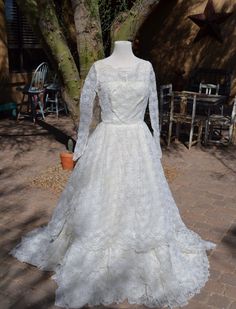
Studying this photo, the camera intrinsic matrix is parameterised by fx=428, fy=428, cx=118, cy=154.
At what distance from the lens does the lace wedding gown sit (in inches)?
134

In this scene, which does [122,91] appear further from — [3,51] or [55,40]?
[3,51]

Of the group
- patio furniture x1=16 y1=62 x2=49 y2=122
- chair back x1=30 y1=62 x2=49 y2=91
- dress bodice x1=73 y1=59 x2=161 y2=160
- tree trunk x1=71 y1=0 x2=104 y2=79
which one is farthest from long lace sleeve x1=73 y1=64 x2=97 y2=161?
chair back x1=30 y1=62 x2=49 y2=91

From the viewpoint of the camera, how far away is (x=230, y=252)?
414cm

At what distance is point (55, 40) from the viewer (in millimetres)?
5496

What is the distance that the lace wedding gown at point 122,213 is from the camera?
3410 mm

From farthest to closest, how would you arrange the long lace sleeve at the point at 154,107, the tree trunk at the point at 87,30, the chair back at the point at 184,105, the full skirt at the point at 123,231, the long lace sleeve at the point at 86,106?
the chair back at the point at 184,105, the tree trunk at the point at 87,30, the long lace sleeve at the point at 154,107, the long lace sleeve at the point at 86,106, the full skirt at the point at 123,231

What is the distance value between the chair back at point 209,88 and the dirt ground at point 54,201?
144cm

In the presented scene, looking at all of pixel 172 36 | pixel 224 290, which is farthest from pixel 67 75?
pixel 172 36

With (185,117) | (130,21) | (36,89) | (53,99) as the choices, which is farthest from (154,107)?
(53,99)

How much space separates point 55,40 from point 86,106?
86.0 inches

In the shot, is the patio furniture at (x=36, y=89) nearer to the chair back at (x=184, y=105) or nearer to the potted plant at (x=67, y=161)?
the chair back at (x=184, y=105)

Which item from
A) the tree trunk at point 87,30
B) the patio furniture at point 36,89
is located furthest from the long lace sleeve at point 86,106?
the patio furniture at point 36,89

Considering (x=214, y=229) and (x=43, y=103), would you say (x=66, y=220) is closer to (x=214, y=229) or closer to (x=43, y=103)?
(x=214, y=229)

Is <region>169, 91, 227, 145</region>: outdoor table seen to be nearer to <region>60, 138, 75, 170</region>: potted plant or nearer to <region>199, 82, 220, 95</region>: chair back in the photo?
<region>199, 82, 220, 95</region>: chair back
